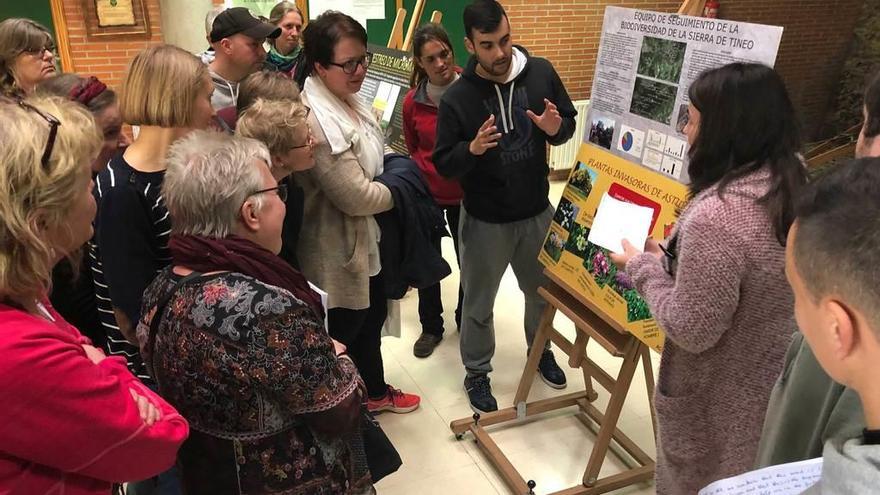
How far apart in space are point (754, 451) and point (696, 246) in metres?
0.56

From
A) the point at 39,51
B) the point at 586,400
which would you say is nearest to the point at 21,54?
the point at 39,51

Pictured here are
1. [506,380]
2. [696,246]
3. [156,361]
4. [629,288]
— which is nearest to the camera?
[156,361]

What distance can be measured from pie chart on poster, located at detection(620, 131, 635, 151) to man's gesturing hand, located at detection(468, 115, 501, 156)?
464 mm

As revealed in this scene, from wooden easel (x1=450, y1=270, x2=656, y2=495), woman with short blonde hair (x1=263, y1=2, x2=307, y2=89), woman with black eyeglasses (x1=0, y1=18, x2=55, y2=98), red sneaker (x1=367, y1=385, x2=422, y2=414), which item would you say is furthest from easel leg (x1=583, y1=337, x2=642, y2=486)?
woman with black eyeglasses (x1=0, y1=18, x2=55, y2=98)

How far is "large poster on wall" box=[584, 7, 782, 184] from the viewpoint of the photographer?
1781 mm

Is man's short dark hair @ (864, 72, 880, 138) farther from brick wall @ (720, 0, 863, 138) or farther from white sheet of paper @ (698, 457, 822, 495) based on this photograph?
brick wall @ (720, 0, 863, 138)

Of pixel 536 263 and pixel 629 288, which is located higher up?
pixel 629 288

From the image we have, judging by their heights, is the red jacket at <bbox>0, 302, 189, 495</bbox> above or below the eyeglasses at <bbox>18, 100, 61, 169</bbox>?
below

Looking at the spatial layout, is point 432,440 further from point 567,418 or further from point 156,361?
point 156,361

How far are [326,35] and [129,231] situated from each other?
97cm

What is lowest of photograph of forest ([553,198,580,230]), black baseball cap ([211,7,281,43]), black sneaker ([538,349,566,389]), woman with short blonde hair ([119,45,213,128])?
black sneaker ([538,349,566,389])

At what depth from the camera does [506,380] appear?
3.08 meters

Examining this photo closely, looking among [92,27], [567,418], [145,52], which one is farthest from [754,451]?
[92,27]

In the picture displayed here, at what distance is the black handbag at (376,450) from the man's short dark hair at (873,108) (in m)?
1.34
